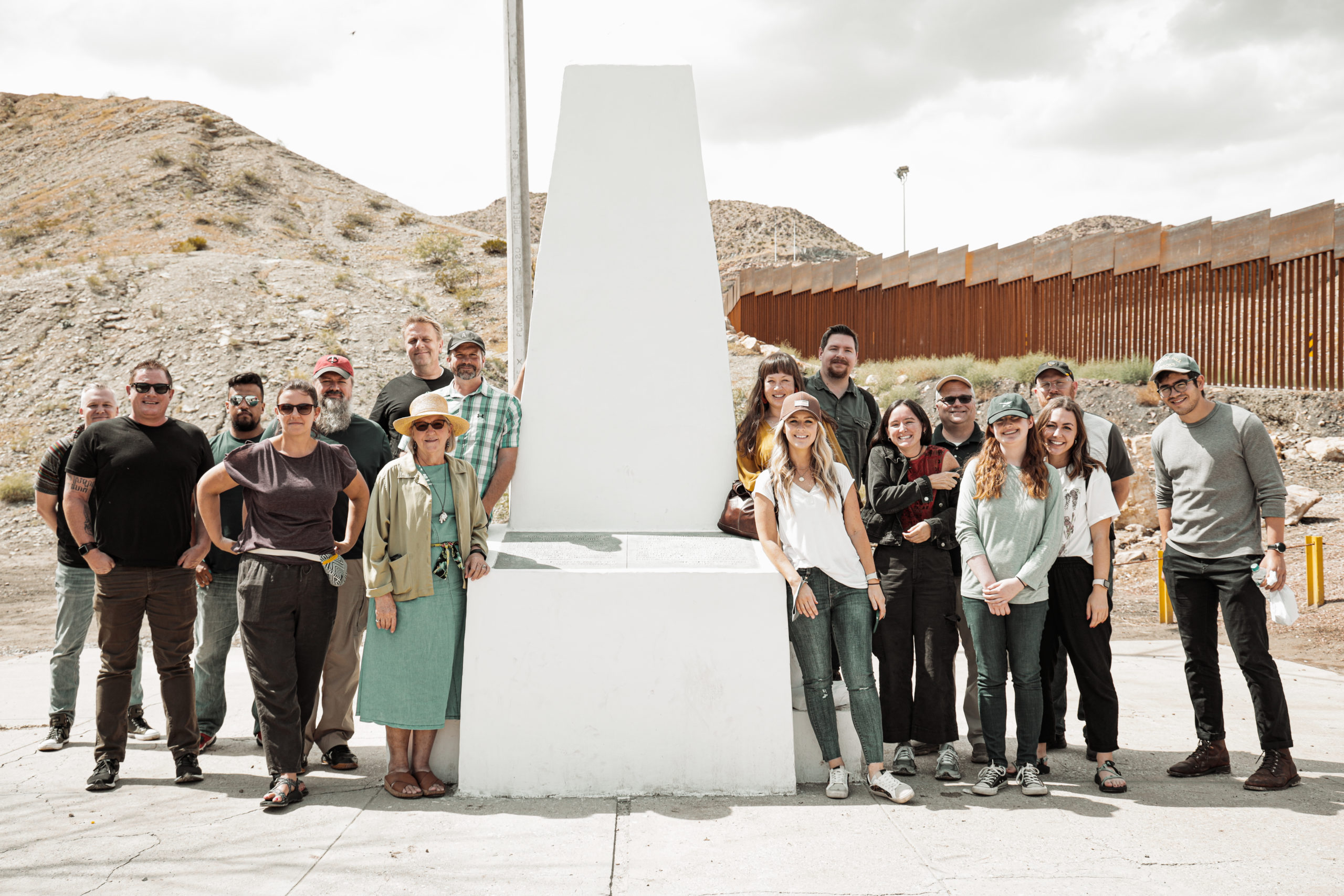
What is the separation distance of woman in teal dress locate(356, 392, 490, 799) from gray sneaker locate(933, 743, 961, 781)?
230 cm

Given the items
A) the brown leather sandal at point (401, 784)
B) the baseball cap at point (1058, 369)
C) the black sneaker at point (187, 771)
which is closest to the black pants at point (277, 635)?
the brown leather sandal at point (401, 784)

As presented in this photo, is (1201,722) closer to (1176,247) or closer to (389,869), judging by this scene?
(389,869)

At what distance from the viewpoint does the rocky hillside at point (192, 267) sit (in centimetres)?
2130

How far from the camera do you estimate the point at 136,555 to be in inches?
169

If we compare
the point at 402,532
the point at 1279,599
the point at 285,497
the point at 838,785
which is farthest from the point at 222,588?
the point at 1279,599

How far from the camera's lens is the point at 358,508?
4.48m

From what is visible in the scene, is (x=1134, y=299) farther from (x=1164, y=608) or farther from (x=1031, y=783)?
(x=1031, y=783)

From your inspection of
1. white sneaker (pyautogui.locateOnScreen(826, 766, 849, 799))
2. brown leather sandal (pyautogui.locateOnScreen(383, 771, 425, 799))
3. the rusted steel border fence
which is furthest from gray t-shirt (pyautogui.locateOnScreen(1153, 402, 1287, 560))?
the rusted steel border fence

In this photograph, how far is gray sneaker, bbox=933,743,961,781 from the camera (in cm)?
425

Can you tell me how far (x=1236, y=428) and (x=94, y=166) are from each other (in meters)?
51.8

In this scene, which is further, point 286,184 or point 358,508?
point 286,184

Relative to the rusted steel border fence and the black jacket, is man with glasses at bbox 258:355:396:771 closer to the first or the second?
the black jacket

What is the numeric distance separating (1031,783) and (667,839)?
1.67 m

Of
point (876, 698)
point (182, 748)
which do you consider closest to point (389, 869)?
point (182, 748)
